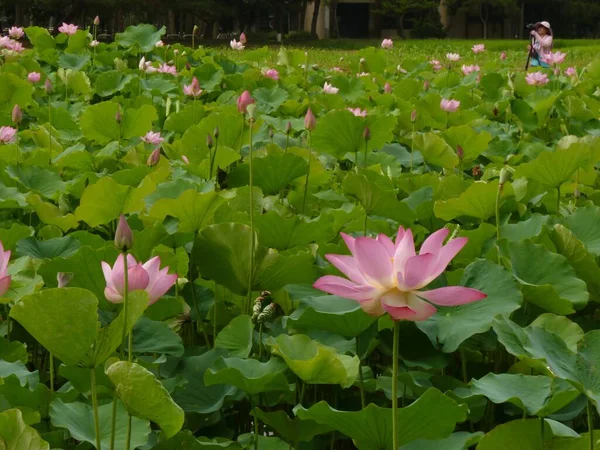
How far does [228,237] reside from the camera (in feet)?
3.48

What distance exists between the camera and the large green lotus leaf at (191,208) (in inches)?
45.6

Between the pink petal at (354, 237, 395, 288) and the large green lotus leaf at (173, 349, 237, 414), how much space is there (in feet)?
0.85

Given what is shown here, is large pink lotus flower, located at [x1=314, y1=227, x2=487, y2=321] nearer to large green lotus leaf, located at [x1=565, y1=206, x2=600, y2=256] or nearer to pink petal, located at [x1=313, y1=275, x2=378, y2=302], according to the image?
pink petal, located at [x1=313, y1=275, x2=378, y2=302]

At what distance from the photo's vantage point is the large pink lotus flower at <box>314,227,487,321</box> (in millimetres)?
713

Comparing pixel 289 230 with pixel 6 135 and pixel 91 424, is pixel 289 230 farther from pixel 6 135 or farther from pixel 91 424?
pixel 6 135

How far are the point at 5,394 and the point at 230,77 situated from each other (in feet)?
8.66

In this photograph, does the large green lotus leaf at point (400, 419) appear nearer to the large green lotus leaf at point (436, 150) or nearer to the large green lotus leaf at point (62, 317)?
the large green lotus leaf at point (62, 317)

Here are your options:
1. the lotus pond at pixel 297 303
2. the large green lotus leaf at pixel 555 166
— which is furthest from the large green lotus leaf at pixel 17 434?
the large green lotus leaf at pixel 555 166

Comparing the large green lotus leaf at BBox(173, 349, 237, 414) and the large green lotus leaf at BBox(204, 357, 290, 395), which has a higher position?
the large green lotus leaf at BBox(204, 357, 290, 395)

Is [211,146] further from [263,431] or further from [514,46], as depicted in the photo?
[514,46]

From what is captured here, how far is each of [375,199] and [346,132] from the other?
55 cm

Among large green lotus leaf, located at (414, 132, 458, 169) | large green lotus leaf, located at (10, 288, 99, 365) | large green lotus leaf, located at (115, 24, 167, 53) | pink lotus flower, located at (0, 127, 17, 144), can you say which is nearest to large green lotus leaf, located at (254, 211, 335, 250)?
large green lotus leaf, located at (10, 288, 99, 365)

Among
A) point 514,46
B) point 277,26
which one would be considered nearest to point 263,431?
point 514,46

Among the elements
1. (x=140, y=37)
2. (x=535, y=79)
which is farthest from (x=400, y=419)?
(x=140, y=37)
